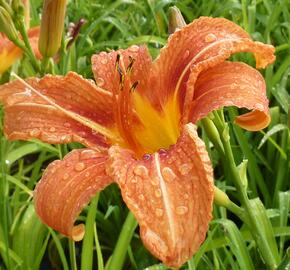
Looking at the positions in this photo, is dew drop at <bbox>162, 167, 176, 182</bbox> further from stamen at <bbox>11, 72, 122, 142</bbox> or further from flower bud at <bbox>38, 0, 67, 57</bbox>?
flower bud at <bbox>38, 0, 67, 57</bbox>

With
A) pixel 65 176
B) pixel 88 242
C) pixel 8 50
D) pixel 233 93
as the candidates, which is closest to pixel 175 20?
pixel 233 93

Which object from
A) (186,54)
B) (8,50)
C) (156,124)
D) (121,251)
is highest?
(186,54)

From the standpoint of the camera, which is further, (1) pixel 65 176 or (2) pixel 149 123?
(2) pixel 149 123

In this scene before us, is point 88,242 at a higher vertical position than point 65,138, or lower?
lower

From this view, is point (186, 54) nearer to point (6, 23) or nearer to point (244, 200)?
point (244, 200)

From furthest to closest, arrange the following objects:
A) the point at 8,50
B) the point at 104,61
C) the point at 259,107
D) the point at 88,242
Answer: the point at 8,50 → the point at 88,242 → the point at 104,61 → the point at 259,107

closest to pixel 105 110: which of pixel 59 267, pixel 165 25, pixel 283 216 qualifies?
pixel 283 216

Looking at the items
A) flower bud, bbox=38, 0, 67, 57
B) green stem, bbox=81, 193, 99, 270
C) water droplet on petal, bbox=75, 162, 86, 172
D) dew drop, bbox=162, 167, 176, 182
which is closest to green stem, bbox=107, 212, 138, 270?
green stem, bbox=81, 193, 99, 270


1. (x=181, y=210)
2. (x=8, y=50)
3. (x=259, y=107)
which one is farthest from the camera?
(x=8, y=50)

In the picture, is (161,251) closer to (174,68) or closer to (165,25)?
(174,68)
